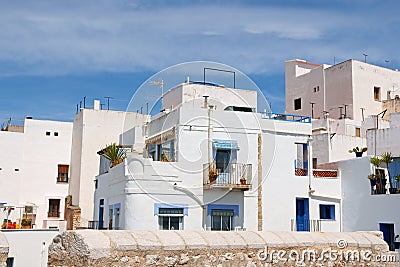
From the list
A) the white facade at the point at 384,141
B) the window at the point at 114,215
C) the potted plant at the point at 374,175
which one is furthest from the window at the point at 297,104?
the window at the point at 114,215

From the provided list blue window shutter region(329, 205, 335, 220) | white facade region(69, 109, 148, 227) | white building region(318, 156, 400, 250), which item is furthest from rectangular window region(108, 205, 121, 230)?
white building region(318, 156, 400, 250)

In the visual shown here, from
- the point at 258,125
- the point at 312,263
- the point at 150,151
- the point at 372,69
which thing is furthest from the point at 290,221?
A: the point at 372,69

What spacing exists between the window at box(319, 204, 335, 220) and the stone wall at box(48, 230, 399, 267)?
13.2m

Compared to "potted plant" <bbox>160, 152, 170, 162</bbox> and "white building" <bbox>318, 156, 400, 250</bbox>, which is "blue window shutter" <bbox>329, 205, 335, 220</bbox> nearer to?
"white building" <bbox>318, 156, 400, 250</bbox>

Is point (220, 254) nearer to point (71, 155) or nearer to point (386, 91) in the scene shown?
point (71, 155)

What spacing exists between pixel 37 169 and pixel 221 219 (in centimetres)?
1405

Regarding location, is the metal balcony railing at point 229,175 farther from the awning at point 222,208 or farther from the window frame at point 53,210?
the window frame at point 53,210

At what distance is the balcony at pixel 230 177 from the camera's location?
1886cm

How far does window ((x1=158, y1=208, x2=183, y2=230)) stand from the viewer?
59.9ft

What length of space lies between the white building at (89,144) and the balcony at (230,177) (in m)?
8.37

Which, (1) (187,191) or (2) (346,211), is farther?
(2) (346,211)

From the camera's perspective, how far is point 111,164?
21.5 metres

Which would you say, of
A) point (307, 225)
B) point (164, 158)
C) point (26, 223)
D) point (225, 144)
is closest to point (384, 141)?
point (307, 225)

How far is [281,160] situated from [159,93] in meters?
5.59
